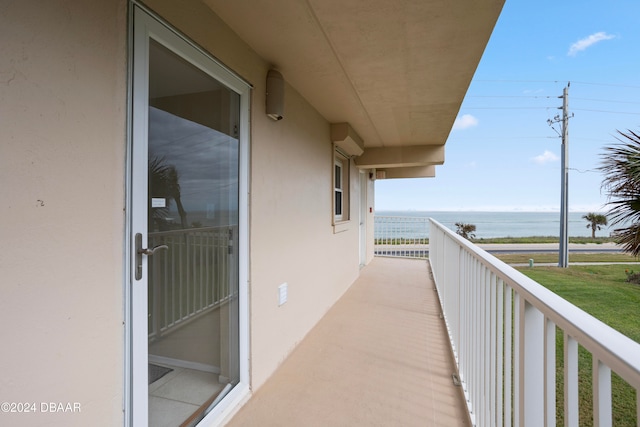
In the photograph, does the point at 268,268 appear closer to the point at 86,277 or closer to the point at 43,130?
the point at 86,277

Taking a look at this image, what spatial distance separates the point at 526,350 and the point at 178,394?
1.58 meters

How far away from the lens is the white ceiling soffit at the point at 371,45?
1628 mm

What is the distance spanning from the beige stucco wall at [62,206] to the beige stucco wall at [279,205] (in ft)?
1.61

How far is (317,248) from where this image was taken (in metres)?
3.48

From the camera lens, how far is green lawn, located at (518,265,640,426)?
1.98 meters

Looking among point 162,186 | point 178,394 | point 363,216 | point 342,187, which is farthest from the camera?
point 363,216

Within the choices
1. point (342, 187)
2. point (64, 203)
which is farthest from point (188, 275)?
point (342, 187)

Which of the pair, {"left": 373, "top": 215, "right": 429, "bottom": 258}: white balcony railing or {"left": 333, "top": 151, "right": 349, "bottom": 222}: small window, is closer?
{"left": 333, "top": 151, "right": 349, "bottom": 222}: small window

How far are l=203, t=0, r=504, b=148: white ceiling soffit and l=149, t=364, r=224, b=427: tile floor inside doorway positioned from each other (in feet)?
6.49

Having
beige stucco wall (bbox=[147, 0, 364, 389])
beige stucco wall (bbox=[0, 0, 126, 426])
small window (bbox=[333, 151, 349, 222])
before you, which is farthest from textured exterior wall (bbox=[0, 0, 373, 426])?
small window (bbox=[333, 151, 349, 222])

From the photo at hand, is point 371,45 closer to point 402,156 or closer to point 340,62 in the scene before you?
point 340,62

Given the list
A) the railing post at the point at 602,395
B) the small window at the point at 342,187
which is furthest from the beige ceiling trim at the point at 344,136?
the railing post at the point at 602,395

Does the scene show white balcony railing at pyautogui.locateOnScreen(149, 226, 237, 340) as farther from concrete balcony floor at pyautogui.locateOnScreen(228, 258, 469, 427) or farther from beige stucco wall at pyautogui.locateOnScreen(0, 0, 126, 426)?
concrete balcony floor at pyautogui.locateOnScreen(228, 258, 469, 427)

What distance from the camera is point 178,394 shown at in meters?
1.50
